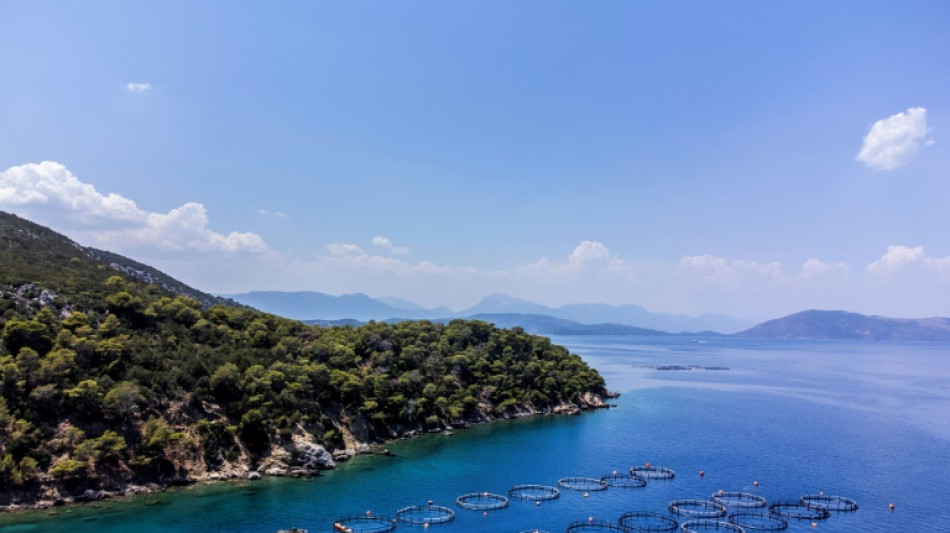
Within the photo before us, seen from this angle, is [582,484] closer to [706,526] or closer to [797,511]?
[706,526]

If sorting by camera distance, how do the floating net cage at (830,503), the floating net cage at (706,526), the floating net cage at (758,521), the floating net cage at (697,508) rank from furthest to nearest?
the floating net cage at (830,503)
the floating net cage at (697,508)
the floating net cage at (758,521)
the floating net cage at (706,526)

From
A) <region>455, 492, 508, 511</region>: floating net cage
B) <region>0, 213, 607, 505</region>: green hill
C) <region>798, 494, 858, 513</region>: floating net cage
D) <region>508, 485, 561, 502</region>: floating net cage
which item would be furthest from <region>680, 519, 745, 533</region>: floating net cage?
<region>0, 213, 607, 505</region>: green hill

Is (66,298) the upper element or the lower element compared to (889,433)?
upper

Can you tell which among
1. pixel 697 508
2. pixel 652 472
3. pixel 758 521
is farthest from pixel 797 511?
pixel 652 472

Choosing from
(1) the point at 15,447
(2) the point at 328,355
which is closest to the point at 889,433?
(2) the point at 328,355

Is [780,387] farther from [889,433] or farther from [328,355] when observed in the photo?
[328,355]

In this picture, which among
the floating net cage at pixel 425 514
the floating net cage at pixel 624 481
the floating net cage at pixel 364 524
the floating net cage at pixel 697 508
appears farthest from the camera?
the floating net cage at pixel 624 481

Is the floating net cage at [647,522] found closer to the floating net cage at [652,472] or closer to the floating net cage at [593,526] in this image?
the floating net cage at [593,526]

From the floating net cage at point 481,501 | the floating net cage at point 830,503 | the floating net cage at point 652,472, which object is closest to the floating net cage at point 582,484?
the floating net cage at point 652,472
